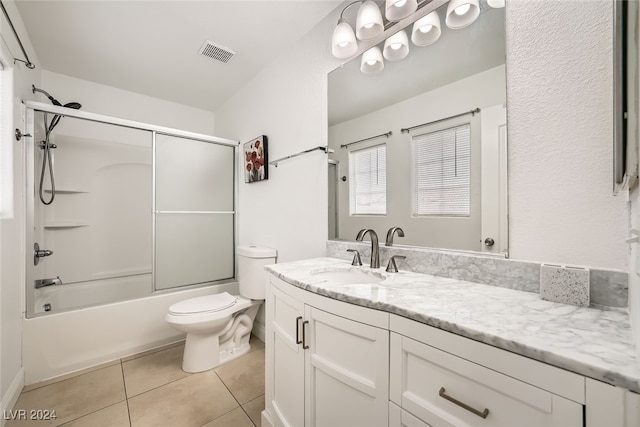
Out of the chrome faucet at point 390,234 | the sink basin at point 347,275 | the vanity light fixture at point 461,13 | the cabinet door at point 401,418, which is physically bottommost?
the cabinet door at point 401,418

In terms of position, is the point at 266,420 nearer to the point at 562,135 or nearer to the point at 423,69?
the point at 562,135

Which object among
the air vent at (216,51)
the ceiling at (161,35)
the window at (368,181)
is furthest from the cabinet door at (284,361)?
the air vent at (216,51)

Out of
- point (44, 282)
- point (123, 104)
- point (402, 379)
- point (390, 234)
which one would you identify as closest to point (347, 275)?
point (390, 234)

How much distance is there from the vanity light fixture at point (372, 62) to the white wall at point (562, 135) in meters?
0.61

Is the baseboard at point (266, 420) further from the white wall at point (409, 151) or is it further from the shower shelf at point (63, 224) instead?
the shower shelf at point (63, 224)

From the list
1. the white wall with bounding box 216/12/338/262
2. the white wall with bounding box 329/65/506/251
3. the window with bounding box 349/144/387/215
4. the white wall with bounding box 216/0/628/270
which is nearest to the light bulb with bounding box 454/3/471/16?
the white wall with bounding box 216/0/628/270

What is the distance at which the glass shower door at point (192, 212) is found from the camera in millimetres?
2445

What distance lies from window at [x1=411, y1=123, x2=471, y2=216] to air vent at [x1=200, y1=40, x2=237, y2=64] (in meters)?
1.77

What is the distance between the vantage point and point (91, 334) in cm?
197

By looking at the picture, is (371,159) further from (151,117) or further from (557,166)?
(151,117)

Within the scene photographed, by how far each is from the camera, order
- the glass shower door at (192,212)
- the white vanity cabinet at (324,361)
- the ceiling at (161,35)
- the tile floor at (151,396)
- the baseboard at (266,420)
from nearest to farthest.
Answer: the white vanity cabinet at (324,361)
the baseboard at (266,420)
the tile floor at (151,396)
the ceiling at (161,35)
the glass shower door at (192,212)

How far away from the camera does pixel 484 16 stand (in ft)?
3.56

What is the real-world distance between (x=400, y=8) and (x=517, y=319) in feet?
4.64

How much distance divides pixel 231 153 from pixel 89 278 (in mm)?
1876
